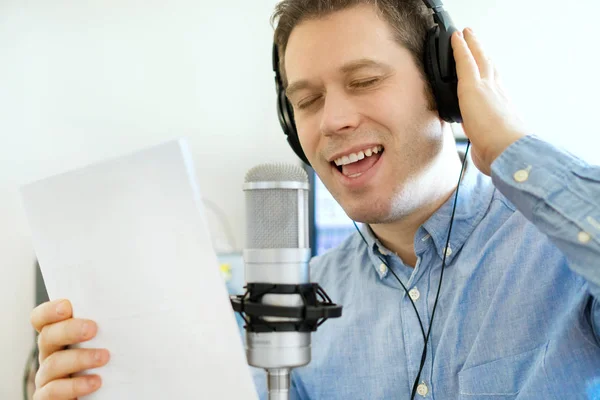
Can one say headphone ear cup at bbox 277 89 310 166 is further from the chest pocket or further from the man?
the chest pocket

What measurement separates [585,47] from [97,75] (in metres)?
1.97

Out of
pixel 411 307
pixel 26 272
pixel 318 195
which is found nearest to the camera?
pixel 411 307

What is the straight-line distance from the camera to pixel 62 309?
685mm

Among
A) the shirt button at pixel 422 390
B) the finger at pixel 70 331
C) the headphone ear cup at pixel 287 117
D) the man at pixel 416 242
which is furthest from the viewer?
Result: the headphone ear cup at pixel 287 117

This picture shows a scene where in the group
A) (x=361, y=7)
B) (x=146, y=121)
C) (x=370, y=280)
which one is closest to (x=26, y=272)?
(x=146, y=121)

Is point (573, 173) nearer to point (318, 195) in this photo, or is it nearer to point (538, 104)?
point (318, 195)

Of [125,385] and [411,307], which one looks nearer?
[125,385]

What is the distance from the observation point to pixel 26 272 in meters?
2.15

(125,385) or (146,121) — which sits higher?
(146,121)

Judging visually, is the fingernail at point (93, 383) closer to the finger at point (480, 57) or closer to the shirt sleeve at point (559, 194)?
the shirt sleeve at point (559, 194)

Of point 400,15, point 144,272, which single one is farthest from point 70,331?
point 400,15

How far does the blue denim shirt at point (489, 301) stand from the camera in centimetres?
67

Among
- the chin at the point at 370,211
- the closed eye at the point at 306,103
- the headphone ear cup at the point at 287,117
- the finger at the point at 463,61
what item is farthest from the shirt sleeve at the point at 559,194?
the headphone ear cup at the point at 287,117

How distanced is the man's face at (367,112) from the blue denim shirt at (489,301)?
11 cm
